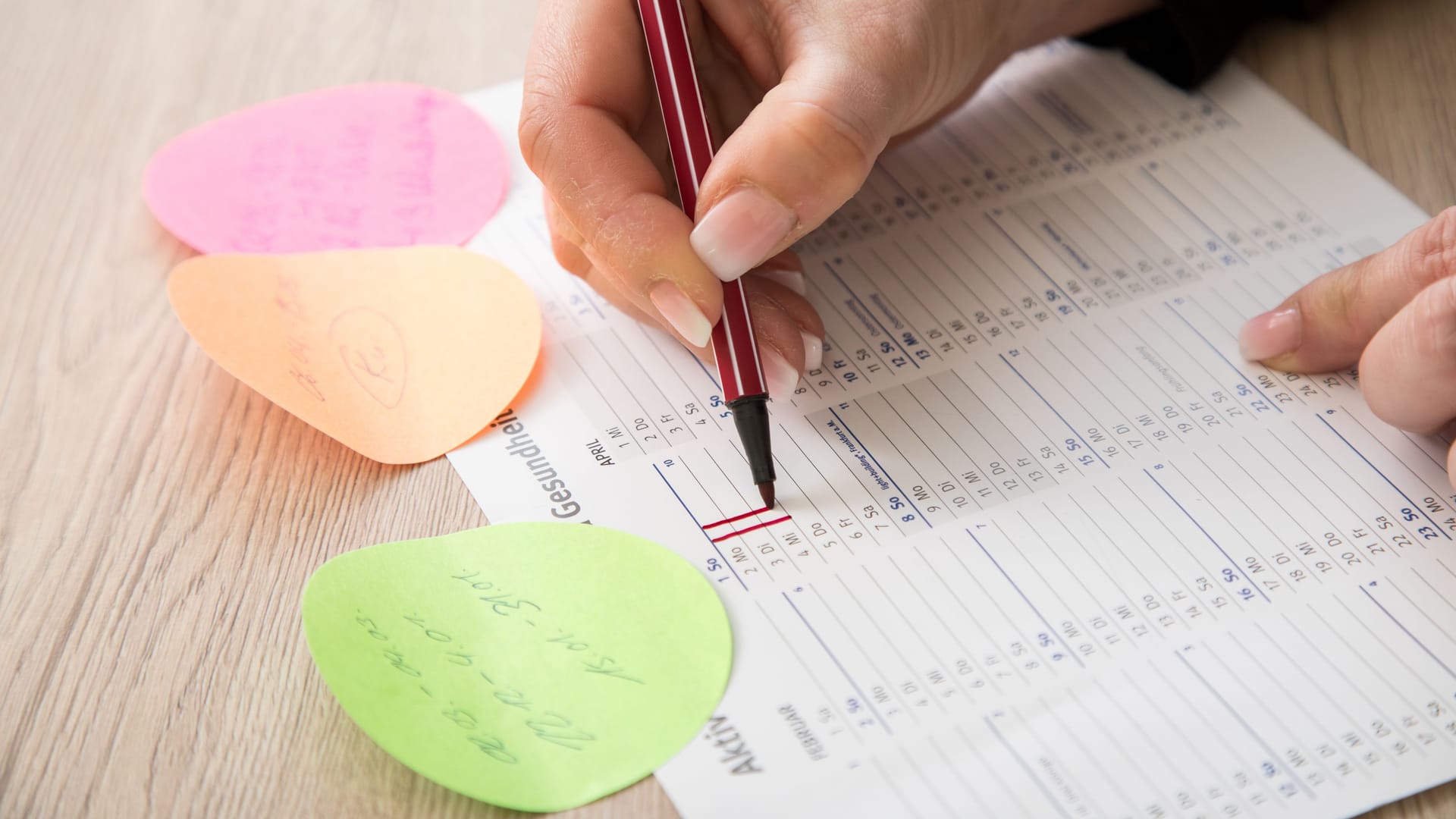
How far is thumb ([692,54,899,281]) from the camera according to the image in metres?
0.48

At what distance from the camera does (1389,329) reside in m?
0.50

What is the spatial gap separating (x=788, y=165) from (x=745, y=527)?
6.3 inches

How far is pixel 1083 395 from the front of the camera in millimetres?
540

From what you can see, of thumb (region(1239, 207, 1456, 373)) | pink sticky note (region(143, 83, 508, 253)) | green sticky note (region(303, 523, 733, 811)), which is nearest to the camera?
green sticky note (region(303, 523, 733, 811))

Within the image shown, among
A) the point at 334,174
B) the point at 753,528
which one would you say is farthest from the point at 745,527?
the point at 334,174

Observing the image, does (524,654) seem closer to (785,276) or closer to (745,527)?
(745,527)

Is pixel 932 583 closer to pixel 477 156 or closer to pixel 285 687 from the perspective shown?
pixel 285 687

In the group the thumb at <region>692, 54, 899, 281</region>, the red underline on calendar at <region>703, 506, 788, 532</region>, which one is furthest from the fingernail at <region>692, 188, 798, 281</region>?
the red underline on calendar at <region>703, 506, 788, 532</region>

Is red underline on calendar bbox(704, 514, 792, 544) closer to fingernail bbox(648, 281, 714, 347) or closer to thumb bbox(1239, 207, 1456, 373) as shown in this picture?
fingernail bbox(648, 281, 714, 347)

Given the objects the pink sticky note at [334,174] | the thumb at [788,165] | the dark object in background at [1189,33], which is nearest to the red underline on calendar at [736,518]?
the thumb at [788,165]

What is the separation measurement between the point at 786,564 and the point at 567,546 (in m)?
0.10

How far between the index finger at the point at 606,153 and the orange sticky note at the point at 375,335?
75mm

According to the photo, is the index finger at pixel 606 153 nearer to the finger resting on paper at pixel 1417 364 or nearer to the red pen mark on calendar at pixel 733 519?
the red pen mark on calendar at pixel 733 519

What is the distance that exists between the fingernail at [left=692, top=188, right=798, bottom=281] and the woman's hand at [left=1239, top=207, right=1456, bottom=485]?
0.84 feet
